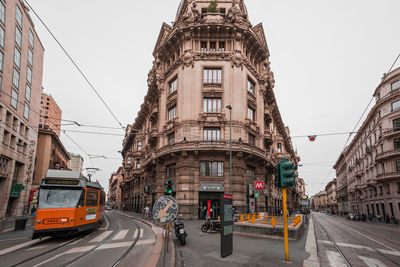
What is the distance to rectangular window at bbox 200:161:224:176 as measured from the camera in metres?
26.1

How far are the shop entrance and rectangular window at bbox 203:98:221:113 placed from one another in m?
9.21

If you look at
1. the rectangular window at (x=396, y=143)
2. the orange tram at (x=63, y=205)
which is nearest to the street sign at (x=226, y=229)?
the orange tram at (x=63, y=205)

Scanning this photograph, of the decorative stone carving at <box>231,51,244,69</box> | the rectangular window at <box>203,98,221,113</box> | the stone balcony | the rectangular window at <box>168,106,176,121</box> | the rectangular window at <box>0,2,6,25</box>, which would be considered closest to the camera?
the rectangular window at <box>203,98,221,113</box>

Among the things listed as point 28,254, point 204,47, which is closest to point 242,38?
point 204,47

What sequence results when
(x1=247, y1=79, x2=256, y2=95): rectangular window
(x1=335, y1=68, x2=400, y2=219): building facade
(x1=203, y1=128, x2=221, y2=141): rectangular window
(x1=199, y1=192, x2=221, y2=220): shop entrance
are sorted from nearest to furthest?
(x1=199, y1=192, x2=221, y2=220): shop entrance
(x1=203, y1=128, x2=221, y2=141): rectangular window
(x1=247, y1=79, x2=256, y2=95): rectangular window
(x1=335, y1=68, x2=400, y2=219): building facade

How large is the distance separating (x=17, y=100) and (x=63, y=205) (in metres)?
29.4

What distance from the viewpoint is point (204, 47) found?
99.0ft

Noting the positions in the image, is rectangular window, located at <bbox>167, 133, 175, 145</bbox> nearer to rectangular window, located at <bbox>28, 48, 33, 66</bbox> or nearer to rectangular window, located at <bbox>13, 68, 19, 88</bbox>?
rectangular window, located at <bbox>13, 68, 19, 88</bbox>

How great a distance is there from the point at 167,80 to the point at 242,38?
10.9 meters

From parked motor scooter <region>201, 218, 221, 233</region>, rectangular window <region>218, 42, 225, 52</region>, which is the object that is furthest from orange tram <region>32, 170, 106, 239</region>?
rectangular window <region>218, 42, 225, 52</region>

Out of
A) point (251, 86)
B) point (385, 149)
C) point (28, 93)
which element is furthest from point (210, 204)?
point (28, 93)

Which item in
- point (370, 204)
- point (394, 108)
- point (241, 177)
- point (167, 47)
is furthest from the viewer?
point (370, 204)

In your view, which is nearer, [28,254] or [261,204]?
[28,254]

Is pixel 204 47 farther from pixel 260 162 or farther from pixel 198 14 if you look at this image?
pixel 260 162
